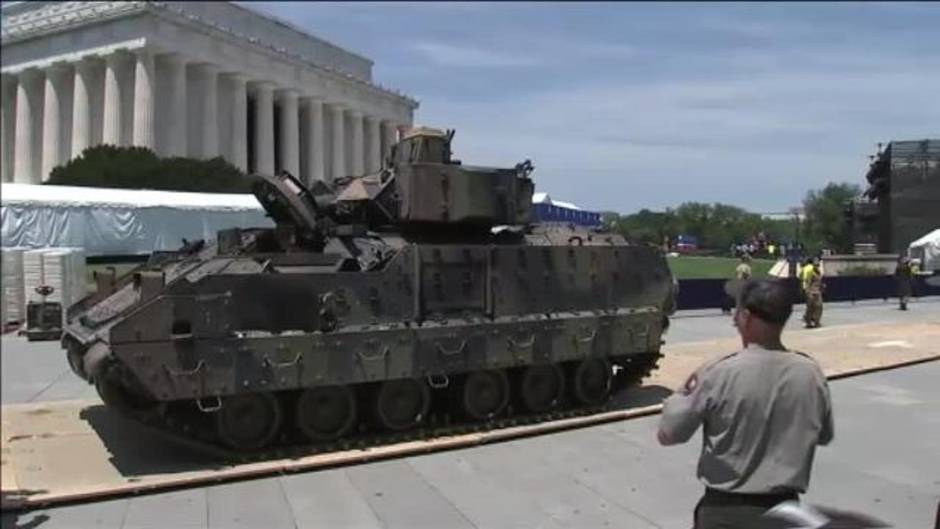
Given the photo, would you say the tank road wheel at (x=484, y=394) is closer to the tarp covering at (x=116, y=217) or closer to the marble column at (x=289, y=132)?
the tarp covering at (x=116, y=217)

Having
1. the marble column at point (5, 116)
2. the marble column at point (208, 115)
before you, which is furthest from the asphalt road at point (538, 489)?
the marble column at point (208, 115)

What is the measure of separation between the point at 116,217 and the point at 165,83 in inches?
1376

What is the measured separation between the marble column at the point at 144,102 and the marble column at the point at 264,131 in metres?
9.72

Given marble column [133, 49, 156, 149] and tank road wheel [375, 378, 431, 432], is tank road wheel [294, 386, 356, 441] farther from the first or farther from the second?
marble column [133, 49, 156, 149]

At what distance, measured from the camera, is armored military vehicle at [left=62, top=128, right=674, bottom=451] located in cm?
873

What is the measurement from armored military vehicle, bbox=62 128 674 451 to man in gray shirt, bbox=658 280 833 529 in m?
5.80

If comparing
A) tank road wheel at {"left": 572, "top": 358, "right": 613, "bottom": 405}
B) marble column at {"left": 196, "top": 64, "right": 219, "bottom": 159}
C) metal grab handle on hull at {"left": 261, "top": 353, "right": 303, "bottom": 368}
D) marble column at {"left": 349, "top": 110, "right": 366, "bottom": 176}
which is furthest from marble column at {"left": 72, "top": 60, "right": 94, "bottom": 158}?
metal grab handle on hull at {"left": 261, "top": 353, "right": 303, "bottom": 368}

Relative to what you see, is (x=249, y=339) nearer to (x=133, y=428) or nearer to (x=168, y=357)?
(x=168, y=357)

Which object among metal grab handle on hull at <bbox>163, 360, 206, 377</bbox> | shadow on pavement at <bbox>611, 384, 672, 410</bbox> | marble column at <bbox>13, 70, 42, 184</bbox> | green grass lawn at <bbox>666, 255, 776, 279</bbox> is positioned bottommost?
shadow on pavement at <bbox>611, 384, 672, 410</bbox>

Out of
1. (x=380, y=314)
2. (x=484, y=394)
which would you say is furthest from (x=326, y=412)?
(x=484, y=394)

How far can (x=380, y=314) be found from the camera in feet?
32.3

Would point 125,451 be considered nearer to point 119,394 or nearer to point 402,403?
point 119,394

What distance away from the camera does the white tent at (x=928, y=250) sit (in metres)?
7.36

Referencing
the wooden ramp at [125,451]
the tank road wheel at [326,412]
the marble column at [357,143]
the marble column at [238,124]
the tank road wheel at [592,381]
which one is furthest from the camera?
the marble column at [357,143]
